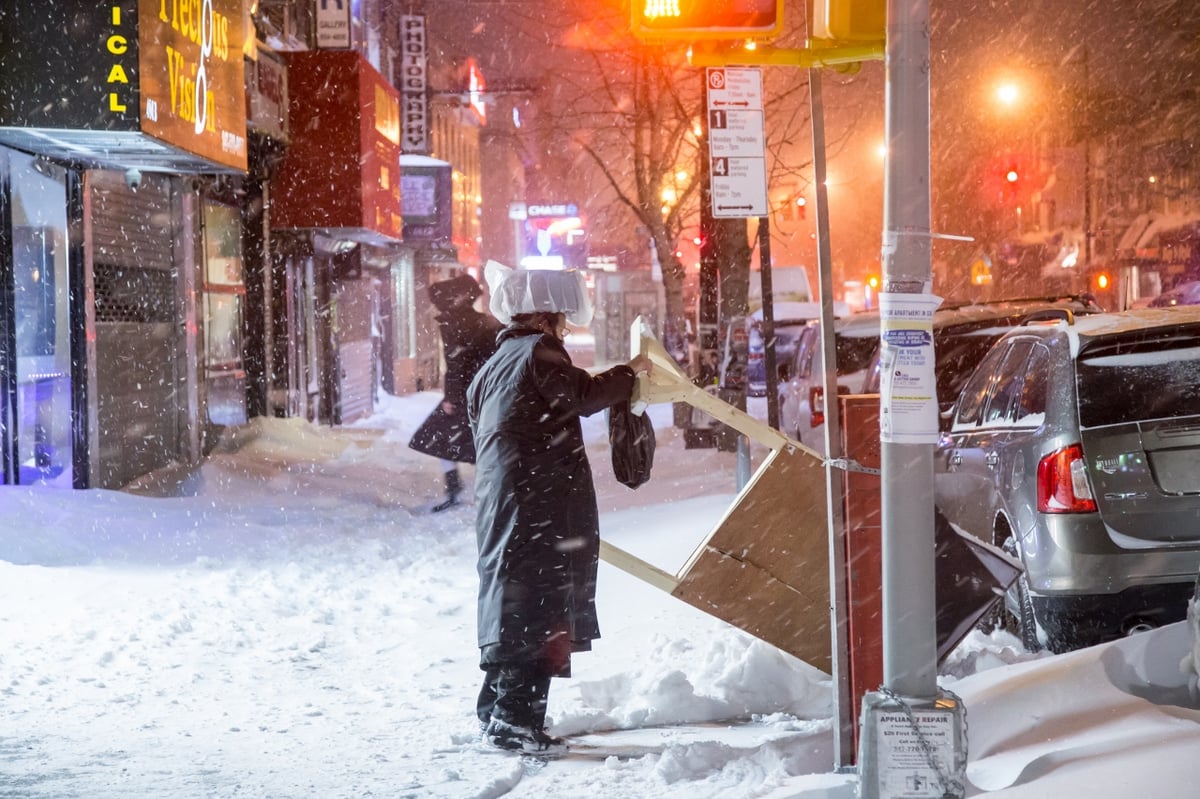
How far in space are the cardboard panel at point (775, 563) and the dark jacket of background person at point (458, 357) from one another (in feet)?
19.2

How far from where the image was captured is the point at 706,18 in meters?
6.12

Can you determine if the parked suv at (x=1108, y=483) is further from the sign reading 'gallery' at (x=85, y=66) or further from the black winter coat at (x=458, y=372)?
the sign reading 'gallery' at (x=85, y=66)

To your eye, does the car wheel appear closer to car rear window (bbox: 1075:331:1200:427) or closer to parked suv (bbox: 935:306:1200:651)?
parked suv (bbox: 935:306:1200:651)

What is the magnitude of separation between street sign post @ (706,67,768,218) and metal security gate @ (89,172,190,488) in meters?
5.87

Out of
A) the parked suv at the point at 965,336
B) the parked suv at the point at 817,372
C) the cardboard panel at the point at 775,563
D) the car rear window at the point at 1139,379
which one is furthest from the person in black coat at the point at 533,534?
the parked suv at the point at 817,372

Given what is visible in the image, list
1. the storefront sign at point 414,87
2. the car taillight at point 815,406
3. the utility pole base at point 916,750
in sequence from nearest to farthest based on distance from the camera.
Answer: the utility pole base at point 916,750 < the car taillight at point 815,406 < the storefront sign at point 414,87

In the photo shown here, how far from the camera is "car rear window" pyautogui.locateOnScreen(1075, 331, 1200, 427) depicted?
5.67m

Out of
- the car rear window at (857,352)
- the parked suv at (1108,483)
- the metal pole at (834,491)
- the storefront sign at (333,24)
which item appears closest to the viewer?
the metal pole at (834,491)

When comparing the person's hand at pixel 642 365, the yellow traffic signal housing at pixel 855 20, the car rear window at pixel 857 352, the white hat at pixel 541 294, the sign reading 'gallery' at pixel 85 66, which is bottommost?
the car rear window at pixel 857 352

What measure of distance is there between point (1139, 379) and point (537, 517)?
277 centimetres

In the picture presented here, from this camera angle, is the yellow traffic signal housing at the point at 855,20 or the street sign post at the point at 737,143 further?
the street sign post at the point at 737,143

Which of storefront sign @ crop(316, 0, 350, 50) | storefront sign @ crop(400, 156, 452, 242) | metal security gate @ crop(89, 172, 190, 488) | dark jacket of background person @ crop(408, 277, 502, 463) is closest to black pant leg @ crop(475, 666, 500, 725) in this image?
dark jacket of background person @ crop(408, 277, 502, 463)

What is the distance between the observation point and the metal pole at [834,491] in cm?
443

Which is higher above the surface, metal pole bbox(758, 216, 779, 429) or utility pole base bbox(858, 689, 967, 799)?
metal pole bbox(758, 216, 779, 429)
